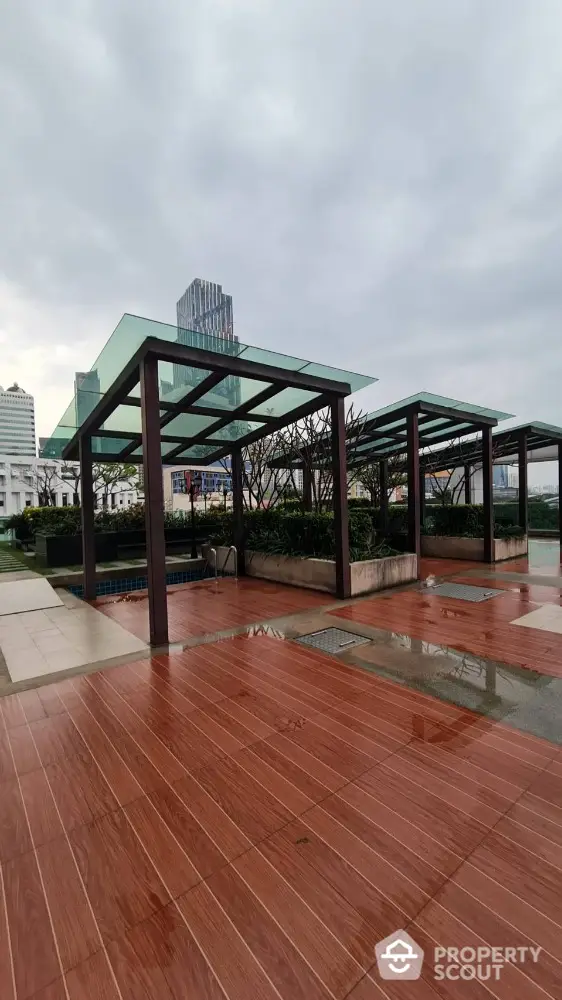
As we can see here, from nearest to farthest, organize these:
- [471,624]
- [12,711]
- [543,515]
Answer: [12,711] < [471,624] < [543,515]

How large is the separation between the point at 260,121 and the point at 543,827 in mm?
9715

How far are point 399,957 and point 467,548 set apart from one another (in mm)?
8281


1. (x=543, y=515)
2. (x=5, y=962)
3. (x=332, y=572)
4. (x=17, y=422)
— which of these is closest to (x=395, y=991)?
(x=5, y=962)

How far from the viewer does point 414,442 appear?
22.6 ft

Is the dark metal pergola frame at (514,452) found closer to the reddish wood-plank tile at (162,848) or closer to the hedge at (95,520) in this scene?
the hedge at (95,520)

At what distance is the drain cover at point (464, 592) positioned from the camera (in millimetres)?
5453

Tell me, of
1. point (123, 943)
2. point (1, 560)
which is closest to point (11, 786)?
point (123, 943)

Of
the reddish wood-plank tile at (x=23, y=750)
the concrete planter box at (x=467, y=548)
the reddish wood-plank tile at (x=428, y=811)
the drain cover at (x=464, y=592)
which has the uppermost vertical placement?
the concrete planter box at (x=467, y=548)

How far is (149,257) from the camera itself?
1068cm

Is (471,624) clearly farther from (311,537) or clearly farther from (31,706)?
(31,706)

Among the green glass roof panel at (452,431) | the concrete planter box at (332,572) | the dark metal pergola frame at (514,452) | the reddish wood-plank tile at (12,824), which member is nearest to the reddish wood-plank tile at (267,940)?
the reddish wood-plank tile at (12,824)

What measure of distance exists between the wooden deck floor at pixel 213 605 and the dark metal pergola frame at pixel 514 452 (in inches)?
256

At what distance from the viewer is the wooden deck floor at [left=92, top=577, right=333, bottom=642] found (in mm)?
4570

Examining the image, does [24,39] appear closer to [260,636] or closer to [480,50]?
[480,50]
